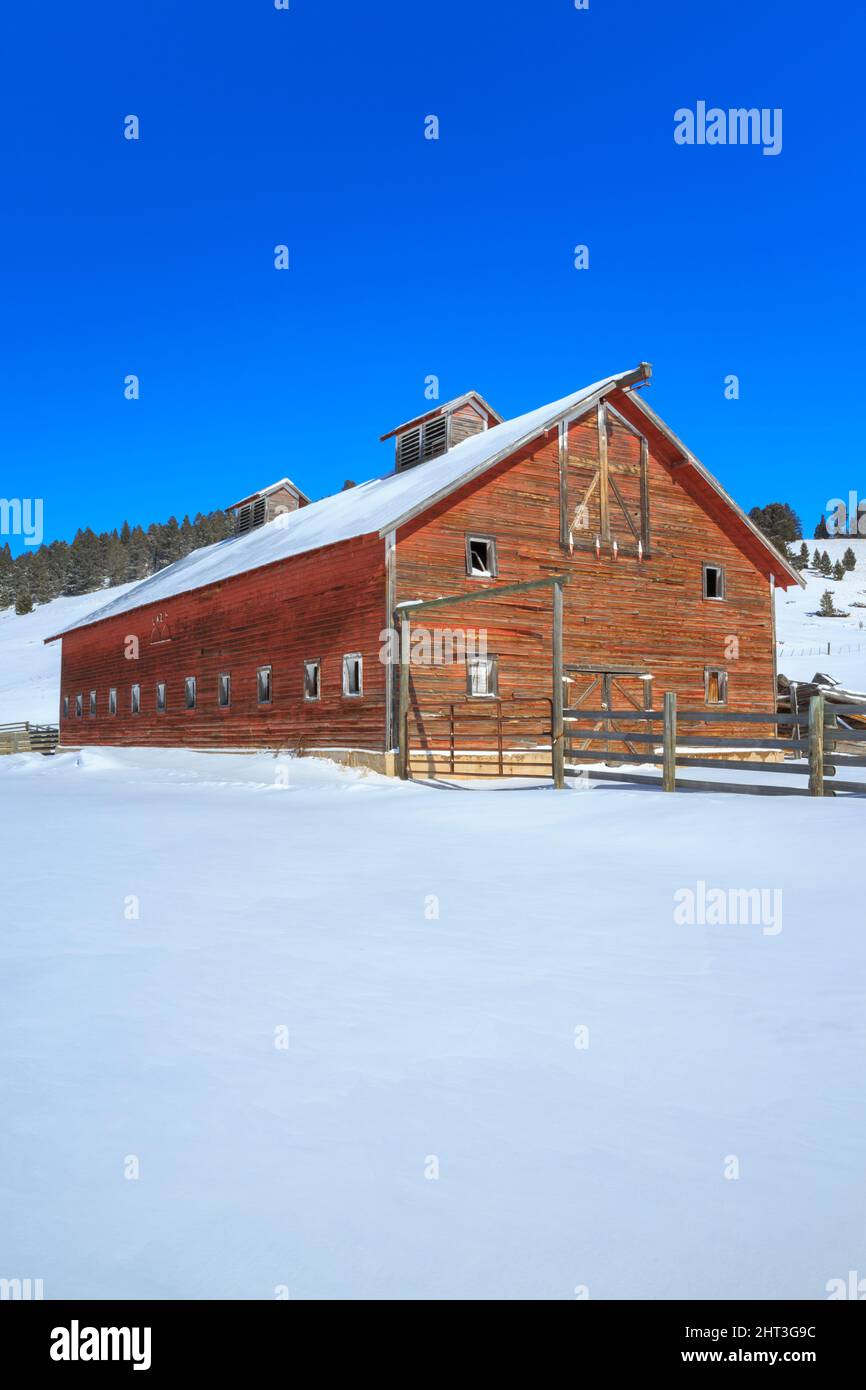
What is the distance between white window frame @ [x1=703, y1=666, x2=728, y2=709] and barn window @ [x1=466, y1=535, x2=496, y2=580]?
22.7 ft

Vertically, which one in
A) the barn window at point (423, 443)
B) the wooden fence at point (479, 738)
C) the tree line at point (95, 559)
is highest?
the tree line at point (95, 559)

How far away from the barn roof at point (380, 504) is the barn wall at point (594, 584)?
0.62 metres

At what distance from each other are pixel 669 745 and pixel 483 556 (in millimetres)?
9806

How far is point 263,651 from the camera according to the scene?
26719 mm

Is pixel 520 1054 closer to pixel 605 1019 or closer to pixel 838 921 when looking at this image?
pixel 605 1019

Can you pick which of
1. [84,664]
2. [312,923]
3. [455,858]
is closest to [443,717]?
[455,858]

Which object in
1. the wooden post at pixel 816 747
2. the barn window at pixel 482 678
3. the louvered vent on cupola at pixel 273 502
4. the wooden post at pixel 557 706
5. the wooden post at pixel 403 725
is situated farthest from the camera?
the louvered vent on cupola at pixel 273 502

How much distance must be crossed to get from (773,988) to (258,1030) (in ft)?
8.52

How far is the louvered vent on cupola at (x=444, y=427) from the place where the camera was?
2872 centimetres

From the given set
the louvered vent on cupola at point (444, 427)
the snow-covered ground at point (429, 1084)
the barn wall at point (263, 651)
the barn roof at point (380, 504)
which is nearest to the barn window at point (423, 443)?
the louvered vent on cupola at point (444, 427)

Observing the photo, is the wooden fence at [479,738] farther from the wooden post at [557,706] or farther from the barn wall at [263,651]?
the wooden post at [557,706]

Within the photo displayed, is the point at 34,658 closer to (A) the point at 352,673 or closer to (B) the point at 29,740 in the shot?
(B) the point at 29,740

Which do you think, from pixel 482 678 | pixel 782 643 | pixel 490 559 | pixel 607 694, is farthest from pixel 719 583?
pixel 782 643
